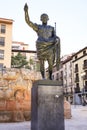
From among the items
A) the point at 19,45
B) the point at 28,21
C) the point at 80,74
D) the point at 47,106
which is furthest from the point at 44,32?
the point at 19,45

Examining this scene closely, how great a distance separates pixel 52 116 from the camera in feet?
18.9

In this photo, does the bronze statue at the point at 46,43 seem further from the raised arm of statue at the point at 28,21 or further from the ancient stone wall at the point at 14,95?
the ancient stone wall at the point at 14,95

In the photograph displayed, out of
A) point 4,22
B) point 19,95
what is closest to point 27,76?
point 19,95

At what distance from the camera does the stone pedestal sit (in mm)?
5654

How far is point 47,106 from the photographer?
5.77 m

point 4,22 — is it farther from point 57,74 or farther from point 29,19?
point 29,19

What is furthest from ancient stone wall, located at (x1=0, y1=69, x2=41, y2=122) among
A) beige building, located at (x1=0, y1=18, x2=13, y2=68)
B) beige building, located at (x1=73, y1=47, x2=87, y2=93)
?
beige building, located at (x1=73, y1=47, x2=87, y2=93)

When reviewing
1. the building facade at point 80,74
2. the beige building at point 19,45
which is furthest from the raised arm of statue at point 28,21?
the beige building at point 19,45

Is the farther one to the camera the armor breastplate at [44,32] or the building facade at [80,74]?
the building facade at [80,74]

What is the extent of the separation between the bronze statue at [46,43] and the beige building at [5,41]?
1447 inches

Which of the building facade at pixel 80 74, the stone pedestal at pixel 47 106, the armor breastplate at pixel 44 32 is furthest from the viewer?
the building facade at pixel 80 74

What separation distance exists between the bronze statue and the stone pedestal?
551mm

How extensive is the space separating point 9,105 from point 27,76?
1.72 metres

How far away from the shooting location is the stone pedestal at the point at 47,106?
18.5 ft
